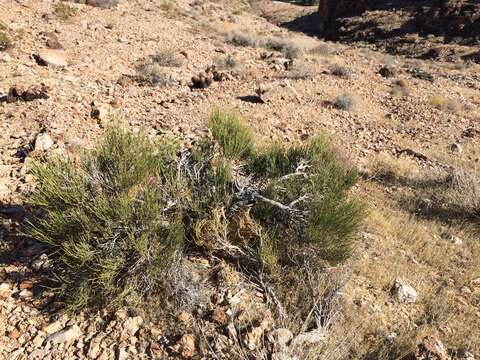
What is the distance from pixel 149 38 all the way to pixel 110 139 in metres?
9.60

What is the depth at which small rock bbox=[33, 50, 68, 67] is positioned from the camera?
8.47m

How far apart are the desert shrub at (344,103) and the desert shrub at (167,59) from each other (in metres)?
4.31

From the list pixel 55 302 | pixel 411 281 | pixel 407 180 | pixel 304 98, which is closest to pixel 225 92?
pixel 304 98

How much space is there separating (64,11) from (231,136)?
10108 millimetres

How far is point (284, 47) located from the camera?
48.0ft

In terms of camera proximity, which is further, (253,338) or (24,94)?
(24,94)

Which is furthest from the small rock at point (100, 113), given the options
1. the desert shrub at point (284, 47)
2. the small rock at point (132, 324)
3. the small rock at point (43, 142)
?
the desert shrub at point (284, 47)

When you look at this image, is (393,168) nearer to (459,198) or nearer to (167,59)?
(459,198)

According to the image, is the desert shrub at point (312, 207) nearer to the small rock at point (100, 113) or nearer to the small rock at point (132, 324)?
the small rock at point (132, 324)

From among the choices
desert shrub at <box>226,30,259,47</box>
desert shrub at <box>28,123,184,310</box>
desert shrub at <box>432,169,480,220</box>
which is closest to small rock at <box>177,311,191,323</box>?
desert shrub at <box>28,123,184,310</box>

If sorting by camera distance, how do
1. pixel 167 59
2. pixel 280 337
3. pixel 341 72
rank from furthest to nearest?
pixel 341 72 < pixel 167 59 < pixel 280 337

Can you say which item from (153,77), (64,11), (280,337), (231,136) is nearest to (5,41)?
(153,77)

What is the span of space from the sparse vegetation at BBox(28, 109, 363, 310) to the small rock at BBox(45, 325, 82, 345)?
199mm

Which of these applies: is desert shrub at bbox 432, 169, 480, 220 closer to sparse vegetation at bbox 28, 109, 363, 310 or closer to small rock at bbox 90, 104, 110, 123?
sparse vegetation at bbox 28, 109, 363, 310
